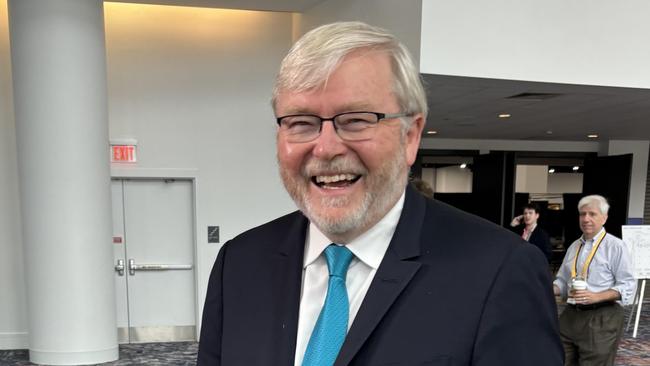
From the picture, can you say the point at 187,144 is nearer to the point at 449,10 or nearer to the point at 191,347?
the point at 191,347

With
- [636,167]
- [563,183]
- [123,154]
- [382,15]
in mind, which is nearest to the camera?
[382,15]

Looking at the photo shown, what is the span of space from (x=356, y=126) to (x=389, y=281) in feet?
1.02

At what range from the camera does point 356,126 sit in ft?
2.67

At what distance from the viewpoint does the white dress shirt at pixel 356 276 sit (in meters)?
0.92

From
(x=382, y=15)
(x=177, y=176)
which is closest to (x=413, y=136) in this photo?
(x=382, y=15)

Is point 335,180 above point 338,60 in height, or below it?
below

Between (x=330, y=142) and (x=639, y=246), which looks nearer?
(x=330, y=142)

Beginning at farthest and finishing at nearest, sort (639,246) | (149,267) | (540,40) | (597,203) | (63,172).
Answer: (639,246) < (149,267) < (63,172) < (540,40) < (597,203)

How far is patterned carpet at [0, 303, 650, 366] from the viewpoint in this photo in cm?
461

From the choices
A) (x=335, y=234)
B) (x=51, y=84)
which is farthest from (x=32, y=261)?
(x=335, y=234)

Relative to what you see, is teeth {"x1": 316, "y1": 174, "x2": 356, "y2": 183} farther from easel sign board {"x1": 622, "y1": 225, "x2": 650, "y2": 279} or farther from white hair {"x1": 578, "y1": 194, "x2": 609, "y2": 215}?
easel sign board {"x1": 622, "y1": 225, "x2": 650, "y2": 279}

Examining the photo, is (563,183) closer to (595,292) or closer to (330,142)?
(595,292)

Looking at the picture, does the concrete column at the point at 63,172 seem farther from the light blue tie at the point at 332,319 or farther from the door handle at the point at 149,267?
the light blue tie at the point at 332,319

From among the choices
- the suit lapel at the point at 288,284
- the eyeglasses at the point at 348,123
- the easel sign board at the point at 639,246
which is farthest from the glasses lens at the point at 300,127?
the easel sign board at the point at 639,246
